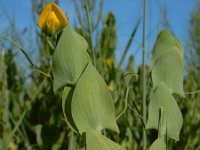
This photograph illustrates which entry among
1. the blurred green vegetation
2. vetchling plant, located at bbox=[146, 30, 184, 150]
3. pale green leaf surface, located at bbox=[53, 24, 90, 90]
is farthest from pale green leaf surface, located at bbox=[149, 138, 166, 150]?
the blurred green vegetation

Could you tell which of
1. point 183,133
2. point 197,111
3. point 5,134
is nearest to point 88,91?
point 5,134

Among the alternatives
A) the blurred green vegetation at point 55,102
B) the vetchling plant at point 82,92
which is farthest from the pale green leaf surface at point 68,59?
the blurred green vegetation at point 55,102

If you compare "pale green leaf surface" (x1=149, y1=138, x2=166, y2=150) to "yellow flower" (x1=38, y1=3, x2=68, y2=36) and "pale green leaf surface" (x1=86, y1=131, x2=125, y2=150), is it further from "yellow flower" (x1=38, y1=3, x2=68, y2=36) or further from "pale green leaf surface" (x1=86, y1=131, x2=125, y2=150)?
"yellow flower" (x1=38, y1=3, x2=68, y2=36)

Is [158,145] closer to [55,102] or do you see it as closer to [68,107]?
[68,107]

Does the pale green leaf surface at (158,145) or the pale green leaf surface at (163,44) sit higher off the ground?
the pale green leaf surface at (163,44)

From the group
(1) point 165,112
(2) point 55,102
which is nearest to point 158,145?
(1) point 165,112

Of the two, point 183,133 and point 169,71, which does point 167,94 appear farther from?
point 183,133

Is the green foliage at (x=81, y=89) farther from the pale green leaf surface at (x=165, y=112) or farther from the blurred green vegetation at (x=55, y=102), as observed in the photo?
the blurred green vegetation at (x=55, y=102)
